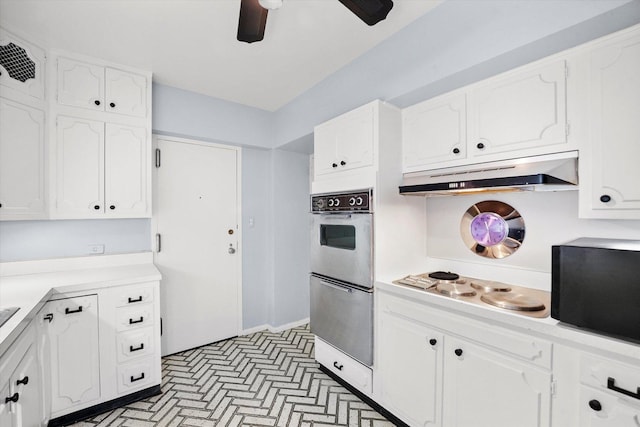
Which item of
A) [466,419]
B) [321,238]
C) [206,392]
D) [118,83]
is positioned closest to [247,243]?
[321,238]

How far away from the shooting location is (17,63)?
6.18 ft

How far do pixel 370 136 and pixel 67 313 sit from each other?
2.29 m

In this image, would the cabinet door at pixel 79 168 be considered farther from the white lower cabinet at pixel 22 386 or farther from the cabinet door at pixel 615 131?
the cabinet door at pixel 615 131

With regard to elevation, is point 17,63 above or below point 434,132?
above

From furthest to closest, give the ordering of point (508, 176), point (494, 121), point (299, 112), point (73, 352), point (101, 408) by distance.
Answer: point (299, 112), point (101, 408), point (73, 352), point (494, 121), point (508, 176)

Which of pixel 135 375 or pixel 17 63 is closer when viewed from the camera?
pixel 17 63

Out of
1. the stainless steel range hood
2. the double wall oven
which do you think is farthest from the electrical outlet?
the stainless steel range hood

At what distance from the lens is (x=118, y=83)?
7.52 ft

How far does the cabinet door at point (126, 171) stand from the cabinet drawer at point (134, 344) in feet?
3.04

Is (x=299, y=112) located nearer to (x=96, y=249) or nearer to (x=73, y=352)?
(x=96, y=249)

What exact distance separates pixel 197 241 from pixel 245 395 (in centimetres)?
151

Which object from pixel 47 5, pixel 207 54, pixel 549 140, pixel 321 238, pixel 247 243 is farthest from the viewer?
pixel 247 243

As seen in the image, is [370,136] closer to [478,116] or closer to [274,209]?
[478,116]

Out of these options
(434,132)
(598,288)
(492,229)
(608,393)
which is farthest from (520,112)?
(608,393)
